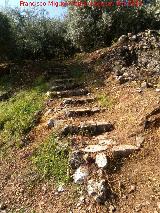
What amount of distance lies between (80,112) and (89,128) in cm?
98

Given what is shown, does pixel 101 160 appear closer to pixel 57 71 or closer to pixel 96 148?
pixel 96 148

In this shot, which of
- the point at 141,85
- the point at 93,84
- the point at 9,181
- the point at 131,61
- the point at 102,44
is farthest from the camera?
the point at 102,44

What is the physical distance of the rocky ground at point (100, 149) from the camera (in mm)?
6809

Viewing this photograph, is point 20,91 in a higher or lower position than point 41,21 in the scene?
lower

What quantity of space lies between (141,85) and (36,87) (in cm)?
314

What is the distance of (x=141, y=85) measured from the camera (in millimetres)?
10398

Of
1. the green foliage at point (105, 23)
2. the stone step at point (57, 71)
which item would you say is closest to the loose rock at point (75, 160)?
the stone step at point (57, 71)

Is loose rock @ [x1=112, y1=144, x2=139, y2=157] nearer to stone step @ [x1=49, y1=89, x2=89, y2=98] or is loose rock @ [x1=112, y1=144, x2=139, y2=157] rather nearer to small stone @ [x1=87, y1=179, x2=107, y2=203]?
small stone @ [x1=87, y1=179, x2=107, y2=203]

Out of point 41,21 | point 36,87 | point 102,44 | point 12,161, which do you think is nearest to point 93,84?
point 36,87

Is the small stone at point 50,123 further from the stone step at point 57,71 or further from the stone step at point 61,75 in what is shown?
the stone step at point 57,71

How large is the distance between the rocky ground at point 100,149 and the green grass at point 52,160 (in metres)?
0.14

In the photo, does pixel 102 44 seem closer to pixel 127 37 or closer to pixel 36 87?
pixel 127 37

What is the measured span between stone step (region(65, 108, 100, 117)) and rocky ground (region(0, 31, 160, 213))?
0.08 feet

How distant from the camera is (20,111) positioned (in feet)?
33.6
